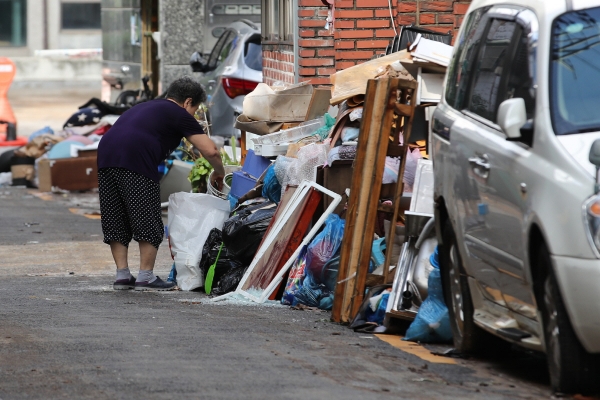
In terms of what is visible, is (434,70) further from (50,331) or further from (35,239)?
(35,239)

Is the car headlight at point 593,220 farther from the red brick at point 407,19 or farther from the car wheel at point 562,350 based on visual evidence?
the red brick at point 407,19

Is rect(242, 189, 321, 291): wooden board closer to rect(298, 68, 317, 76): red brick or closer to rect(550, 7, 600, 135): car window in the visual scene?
rect(298, 68, 317, 76): red brick

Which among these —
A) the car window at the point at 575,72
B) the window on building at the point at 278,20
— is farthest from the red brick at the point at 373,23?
the car window at the point at 575,72

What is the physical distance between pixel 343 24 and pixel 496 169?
6.04 metres

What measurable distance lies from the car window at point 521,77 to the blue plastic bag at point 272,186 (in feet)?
12.5

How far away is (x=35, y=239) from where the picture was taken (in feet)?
42.7

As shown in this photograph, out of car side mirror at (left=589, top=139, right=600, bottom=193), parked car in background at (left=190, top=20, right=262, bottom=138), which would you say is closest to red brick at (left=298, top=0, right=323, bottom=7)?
parked car in background at (left=190, top=20, right=262, bottom=138)

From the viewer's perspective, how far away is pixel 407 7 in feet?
36.8

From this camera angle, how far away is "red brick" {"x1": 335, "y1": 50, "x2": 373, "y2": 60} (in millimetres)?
→ 11375

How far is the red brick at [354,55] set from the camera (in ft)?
37.3

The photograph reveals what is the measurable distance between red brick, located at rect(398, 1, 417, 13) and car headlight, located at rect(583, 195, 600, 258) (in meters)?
6.77

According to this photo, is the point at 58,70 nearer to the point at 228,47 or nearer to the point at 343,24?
the point at 228,47

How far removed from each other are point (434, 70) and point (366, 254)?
1826 millimetres

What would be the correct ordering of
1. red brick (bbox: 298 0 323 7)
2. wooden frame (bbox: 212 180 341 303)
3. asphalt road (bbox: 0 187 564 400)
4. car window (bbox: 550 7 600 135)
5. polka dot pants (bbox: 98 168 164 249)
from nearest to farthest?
1. car window (bbox: 550 7 600 135)
2. asphalt road (bbox: 0 187 564 400)
3. wooden frame (bbox: 212 180 341 303)
4. polka dot pants (bbox: 98 168 164 249)
5. red brick (bbox: 298 0 323 7)
